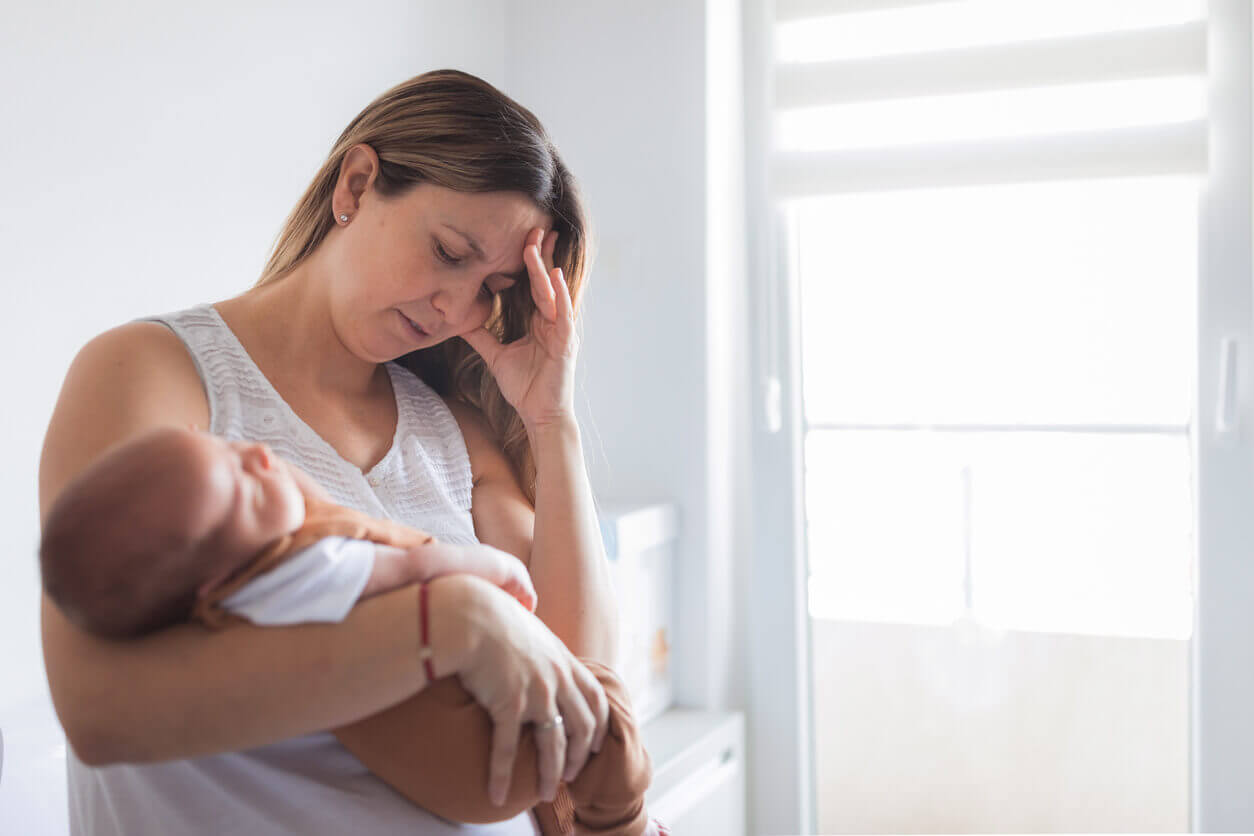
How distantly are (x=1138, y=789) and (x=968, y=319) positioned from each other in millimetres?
1167

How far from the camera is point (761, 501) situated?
2.60m

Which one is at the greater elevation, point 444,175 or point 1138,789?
point 444,175

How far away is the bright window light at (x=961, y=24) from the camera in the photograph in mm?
2283

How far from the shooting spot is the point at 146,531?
72 cm

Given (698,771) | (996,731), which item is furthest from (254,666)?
(996,731)

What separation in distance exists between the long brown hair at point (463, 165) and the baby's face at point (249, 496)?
406mm

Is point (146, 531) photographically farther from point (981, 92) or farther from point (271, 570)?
point (981, 92)

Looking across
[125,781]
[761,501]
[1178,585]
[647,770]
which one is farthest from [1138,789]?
[125,781]

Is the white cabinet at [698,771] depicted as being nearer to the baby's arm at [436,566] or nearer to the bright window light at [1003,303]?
the bright window light at [1003,303]

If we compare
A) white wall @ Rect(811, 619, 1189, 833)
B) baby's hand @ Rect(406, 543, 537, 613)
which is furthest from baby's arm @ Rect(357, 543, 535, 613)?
white wall @ Rect(811, 619, 1189, 833)

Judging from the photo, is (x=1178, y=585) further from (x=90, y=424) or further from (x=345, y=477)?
(x=90, y=424)

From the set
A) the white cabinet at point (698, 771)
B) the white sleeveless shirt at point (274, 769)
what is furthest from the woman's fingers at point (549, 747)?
the white cabinet at point (698, 771)

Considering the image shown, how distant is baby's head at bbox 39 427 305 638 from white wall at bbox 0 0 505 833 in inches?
23.0

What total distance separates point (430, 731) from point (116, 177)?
1.05 m
